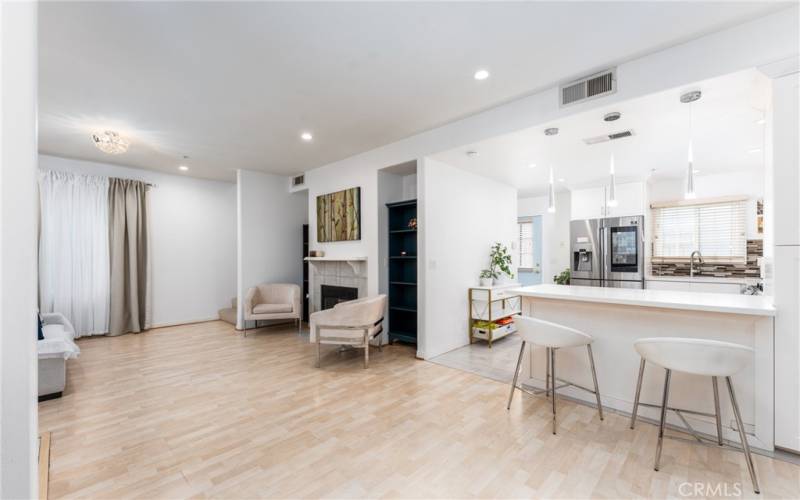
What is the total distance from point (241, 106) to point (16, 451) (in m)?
3.31

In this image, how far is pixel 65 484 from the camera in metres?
1.91

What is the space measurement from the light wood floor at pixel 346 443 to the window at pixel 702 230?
400 centimetres

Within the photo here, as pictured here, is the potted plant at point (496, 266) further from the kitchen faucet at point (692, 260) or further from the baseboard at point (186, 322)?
the baseboard at point (186, 322)

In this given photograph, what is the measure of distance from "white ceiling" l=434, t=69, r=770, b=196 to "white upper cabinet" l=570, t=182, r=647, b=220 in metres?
0.15

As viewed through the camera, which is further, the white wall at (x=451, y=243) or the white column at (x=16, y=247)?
the white wall at (x=451, y=243)

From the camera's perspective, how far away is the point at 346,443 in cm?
232

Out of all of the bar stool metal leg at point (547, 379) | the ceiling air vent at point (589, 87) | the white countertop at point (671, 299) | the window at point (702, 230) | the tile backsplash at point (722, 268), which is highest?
the ceiling air vent at point (589, 87)

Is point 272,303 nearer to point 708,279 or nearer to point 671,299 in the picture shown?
point 671,299

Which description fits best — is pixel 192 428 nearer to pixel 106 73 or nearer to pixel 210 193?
pixel 106 73

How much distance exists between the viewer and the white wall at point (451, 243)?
4164mm

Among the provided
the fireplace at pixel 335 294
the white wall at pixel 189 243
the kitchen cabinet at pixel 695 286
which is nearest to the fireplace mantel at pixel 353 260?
the fireplace at pixel 335 294

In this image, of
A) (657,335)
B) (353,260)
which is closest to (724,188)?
(657,335)


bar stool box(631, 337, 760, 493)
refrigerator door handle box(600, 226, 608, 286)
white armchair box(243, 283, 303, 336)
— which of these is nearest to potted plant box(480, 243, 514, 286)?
refrigerator door handle box(600, 226, 608, 286)

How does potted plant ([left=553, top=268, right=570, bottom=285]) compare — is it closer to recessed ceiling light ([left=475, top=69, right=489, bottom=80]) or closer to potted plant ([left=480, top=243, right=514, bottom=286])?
potted plant ([left=480, top=243, right=514, bottom=286])
